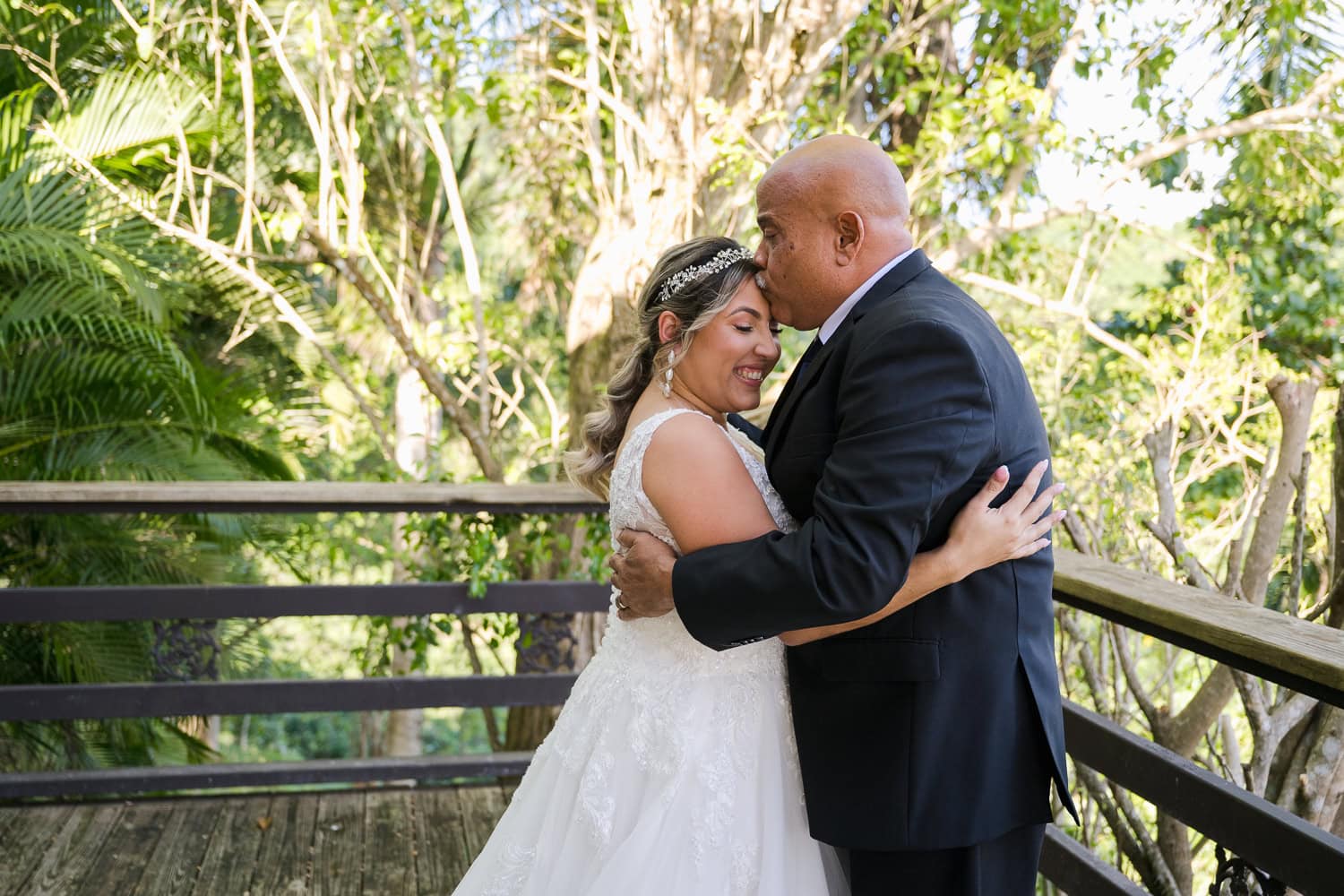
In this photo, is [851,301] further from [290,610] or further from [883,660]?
[290,610]

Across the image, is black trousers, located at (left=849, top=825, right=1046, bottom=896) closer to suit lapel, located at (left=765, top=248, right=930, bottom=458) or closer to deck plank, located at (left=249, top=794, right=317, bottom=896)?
suit lapel, located at (left=765, top=248, right=930, bottom=458)

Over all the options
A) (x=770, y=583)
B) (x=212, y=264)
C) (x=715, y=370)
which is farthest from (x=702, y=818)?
(x=212, y=264)

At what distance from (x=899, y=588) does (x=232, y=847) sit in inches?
96.4

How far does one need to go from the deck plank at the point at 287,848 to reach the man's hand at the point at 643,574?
1725 millimetres

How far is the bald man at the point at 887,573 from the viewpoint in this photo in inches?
56.9

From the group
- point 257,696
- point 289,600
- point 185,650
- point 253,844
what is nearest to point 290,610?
point 289,600

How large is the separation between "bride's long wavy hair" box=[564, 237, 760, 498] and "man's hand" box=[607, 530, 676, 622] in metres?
0.33

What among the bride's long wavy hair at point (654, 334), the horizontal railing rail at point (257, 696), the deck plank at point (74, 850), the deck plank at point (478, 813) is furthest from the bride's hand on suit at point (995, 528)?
the deck plank at point (74, 850)

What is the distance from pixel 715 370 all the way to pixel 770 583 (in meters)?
0.51

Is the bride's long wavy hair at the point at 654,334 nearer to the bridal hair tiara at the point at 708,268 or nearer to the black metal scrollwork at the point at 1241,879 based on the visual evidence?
the bridal hair tiara at the point at 708,268

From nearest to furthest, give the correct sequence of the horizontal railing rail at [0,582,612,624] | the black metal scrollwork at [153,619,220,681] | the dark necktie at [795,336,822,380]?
the dark necktie at [795,336,822,380], the horizontal railing rail at [0,582,612,624], the black metal scrollwork at [153,619,220,681]

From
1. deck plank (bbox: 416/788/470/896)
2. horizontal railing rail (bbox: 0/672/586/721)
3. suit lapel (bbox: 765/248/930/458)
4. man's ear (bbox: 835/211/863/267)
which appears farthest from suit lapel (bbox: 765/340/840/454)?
horizontal railing rail (bbox: 0/672/586/721)

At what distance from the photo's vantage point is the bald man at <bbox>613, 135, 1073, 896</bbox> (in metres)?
1.45

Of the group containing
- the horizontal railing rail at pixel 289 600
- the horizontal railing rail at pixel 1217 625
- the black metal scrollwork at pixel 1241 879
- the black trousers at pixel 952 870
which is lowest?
the horizontal railing rail at pixel 289 600
